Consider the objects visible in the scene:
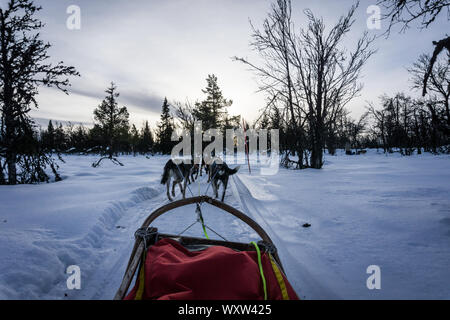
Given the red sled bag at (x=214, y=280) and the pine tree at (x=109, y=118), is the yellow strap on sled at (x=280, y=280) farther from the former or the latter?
the pine tree at (x=109, y=118)

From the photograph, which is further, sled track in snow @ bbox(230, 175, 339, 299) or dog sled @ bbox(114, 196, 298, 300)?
sled track in snow @ bbox(230, 175, 339, 299)

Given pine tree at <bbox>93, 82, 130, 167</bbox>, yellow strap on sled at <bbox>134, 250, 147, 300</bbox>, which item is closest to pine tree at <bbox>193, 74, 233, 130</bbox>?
pine tree at <bbox>93, 82, 130, 167</bbox>

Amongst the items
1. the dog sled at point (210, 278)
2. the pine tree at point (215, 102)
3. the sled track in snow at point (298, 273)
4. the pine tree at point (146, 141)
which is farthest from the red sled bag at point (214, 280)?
the pine tree at point (146, 141)

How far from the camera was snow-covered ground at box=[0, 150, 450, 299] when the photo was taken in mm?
2051

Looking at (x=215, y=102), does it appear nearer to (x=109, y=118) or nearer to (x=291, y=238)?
(x=109, y=118)

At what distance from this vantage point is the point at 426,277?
2.02 meters

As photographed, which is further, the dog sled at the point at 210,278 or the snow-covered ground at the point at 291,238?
the snow-covered ground at the point at 291,238

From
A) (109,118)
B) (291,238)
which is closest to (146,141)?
(109,118)

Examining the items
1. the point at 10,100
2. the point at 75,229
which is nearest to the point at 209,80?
the point at 10,100

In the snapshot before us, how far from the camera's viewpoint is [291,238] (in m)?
3.33

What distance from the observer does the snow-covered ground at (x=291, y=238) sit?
6.73ft

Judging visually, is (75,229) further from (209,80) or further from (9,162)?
(209,80)

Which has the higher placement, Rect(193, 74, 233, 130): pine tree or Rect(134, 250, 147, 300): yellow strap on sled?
Rect(193, 74, 233, 130): pine tree

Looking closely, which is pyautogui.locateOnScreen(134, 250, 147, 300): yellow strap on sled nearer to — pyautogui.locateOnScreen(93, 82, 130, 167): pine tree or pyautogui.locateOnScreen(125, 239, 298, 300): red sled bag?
pyautogui.locateOnScreen(125, 239, 298, 300): red sled bag
